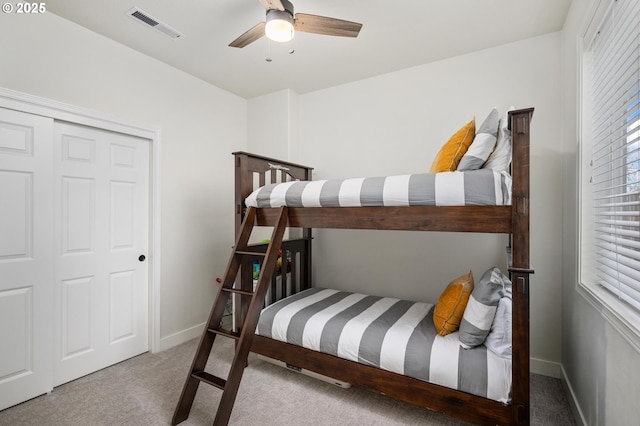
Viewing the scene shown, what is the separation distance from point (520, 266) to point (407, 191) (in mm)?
687

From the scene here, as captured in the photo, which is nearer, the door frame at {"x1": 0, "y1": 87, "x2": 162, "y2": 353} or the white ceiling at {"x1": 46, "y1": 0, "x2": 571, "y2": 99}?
the white ceiling at {"x1": 46, "y1": 0, "x2": 571, "y2": 99}

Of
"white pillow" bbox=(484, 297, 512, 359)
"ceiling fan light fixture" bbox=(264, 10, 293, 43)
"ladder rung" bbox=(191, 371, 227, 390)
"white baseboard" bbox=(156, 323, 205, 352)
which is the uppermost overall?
"ceiling fan light fixture" bbox=(264, 10, 293, 43)

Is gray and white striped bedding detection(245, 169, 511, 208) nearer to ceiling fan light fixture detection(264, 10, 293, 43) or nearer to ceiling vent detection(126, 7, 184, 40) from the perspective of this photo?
ceiling fan light fixture detection(264, 10, 293, 43)

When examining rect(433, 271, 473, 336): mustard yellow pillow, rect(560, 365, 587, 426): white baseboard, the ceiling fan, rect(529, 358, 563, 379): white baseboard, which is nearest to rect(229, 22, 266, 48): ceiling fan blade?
the ceiling fan

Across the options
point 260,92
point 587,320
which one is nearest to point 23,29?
point 260,92

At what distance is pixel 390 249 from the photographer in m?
3.04

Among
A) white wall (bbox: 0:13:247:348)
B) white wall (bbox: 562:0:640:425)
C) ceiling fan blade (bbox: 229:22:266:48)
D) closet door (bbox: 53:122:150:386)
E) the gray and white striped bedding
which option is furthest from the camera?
closet door (bbox: 53:122:150:386)

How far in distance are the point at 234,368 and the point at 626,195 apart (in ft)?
7.20

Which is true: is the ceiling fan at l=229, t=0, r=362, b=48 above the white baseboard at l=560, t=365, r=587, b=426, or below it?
above

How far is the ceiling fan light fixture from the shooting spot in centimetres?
174

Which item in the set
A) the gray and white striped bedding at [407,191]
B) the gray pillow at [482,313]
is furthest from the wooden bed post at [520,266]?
the gray pillow at [482,313]

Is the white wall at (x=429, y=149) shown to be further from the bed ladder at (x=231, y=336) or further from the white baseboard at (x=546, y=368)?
the bed ladder at (x=231, y=336)

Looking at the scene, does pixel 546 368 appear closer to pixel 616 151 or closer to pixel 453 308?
pixel 453 308

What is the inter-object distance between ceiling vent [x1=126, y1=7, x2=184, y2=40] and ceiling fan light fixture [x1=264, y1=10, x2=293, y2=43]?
1061mm
